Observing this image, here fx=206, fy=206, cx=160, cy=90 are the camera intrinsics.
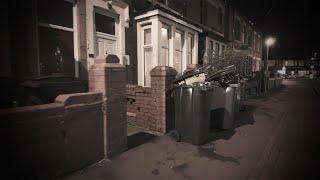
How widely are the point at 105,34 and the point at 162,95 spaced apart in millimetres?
3316

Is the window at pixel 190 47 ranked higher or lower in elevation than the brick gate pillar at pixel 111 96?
higher

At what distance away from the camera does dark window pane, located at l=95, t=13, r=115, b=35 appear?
675 cm

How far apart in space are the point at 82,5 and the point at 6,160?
4.88m

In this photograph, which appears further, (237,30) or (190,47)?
(237,30)

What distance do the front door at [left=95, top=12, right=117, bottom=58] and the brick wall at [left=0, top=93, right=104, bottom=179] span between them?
370 centimetres

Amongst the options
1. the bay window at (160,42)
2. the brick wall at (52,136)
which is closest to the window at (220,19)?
the bay window at (160,42)

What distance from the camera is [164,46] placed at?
8516mm

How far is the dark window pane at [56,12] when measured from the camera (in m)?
5.14

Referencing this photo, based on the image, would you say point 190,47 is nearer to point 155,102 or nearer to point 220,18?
point 155,102

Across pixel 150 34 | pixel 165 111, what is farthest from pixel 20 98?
pixel 150 34

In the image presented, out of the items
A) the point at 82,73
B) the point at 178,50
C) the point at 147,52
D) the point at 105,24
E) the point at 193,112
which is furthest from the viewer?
the point at 178,50

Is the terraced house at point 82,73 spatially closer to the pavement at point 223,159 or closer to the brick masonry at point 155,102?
the brick masonry at point 155,102

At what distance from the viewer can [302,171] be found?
3320 millimetres

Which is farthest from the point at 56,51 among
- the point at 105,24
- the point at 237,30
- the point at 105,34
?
the point at 237,30
